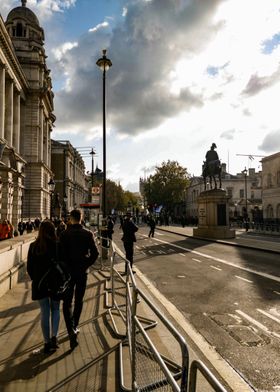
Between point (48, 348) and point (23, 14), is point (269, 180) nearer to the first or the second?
point (23, 14)

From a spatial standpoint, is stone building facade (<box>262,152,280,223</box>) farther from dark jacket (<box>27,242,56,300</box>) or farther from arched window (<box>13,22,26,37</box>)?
dark jacket (<box>27,242,56,300</box>)

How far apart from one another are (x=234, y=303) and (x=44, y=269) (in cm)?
512

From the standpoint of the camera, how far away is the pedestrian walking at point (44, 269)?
5.25 m

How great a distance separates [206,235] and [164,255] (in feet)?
38.4

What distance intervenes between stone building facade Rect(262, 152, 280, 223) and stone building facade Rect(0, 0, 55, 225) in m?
35.8

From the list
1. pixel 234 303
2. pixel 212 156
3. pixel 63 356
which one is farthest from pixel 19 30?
pixel 63 356

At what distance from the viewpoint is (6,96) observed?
152ft

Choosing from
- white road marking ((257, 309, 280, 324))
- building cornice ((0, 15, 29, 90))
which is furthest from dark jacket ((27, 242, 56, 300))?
building cornice ((0, 15, 29, 90))

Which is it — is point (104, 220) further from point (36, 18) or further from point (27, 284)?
point (36, 18)

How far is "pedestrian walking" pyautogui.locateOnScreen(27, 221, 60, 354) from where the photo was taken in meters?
5.25

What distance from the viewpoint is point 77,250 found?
5828mm

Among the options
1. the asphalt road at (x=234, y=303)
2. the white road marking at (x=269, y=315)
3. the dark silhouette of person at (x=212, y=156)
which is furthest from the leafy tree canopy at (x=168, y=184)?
the white road marking at (x=269, y=315)

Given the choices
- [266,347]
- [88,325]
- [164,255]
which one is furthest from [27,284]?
[164,255]

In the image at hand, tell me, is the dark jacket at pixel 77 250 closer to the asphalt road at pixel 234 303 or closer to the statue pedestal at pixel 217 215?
the asphalt road at pixel 234 303
